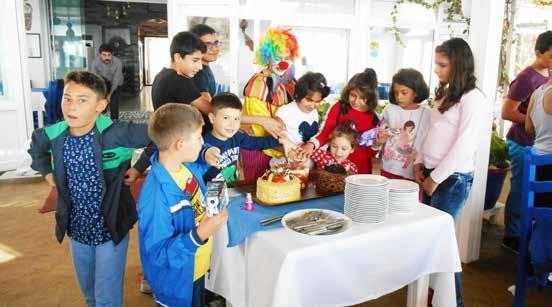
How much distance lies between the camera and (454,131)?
83.0 inches

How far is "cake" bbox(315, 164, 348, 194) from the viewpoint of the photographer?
1.83 meters

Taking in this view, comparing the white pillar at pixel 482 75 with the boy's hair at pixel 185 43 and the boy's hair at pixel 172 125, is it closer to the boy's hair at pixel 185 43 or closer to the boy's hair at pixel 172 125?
the boy's hair at pixel 185 43

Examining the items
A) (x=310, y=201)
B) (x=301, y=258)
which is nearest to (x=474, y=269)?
(x=310, y=201)

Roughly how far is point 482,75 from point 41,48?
7859 millimetres

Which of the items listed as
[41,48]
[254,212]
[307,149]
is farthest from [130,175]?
[41,48]

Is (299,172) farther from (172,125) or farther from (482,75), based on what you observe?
(482,75)

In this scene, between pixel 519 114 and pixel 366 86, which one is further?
pixel 519 114

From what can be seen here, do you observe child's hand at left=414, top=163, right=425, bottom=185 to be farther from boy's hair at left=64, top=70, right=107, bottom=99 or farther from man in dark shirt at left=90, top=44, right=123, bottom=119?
man in dark shirt at left=90, top=44, right=123, bottom=119

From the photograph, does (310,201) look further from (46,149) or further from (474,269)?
(474,269)

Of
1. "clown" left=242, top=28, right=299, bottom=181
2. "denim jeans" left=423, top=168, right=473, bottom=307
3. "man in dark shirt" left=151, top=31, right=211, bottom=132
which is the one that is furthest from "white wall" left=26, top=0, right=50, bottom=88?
"denim jeans" left=423, top=168, right=473, bottom=307

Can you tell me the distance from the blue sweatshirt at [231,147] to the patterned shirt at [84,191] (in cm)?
45

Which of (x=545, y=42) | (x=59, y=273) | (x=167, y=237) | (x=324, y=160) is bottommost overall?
(x=59, y=273)

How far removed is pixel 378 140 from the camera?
2.25 meters

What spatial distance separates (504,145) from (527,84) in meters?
0.81
